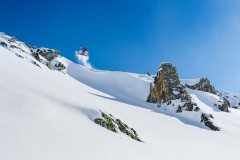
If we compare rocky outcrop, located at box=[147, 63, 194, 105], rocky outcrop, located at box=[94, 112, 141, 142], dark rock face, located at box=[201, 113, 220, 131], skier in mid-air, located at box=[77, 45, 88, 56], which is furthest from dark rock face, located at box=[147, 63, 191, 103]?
rocky outcrop, located at box=[94, 112, 141, 142]

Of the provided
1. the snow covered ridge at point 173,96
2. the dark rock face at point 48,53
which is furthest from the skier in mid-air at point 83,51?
the dark rock face at point 48,53

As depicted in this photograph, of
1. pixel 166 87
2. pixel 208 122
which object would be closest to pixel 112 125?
pixel 208 122

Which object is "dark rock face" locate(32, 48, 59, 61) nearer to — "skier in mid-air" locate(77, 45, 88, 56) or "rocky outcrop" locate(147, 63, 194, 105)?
"rocky outcrop" locate(147, 63, 194, 105)

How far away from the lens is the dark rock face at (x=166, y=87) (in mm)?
65375

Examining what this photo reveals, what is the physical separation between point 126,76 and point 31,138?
6682 centimetres

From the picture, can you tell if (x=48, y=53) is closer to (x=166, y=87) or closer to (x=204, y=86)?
(x=166, y=87)

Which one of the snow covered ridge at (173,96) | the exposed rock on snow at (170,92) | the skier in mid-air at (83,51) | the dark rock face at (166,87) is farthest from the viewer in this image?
the dark rock face at (166,87)

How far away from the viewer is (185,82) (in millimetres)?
94000

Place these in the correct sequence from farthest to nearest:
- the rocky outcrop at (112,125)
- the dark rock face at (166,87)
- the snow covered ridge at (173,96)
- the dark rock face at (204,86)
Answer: the dark rock face at (204,86)
the dark rock face at (166,87)
the snow covered ridge at (173,96)
the rocky outcrop at (112,125)

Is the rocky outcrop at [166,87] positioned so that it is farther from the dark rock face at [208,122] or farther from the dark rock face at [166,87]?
the dark rock face at [208,122]

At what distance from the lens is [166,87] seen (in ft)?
223

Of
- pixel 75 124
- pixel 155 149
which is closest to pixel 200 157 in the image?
pixel 155 149

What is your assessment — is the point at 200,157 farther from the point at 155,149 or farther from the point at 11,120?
the point at 11,120

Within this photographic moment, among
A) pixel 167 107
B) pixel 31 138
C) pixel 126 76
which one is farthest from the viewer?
pixel 126 76
